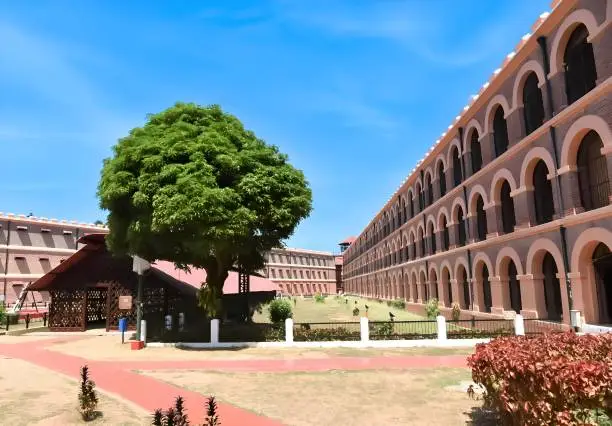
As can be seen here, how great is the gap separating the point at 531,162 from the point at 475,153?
6544 mm

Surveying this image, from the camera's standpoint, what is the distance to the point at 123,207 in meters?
19.3

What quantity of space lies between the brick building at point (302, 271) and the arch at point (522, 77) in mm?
63304

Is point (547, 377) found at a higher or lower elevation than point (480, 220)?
lower

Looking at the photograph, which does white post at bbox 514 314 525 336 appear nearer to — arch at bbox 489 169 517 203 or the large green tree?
arch at bbox 489 169 517 203

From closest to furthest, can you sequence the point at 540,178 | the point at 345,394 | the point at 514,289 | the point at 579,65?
1. the point at 345,394
2. the point at 579,65
3. the point at 540,178
4. the point at 514,289

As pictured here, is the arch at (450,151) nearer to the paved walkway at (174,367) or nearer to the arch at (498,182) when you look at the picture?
the arch at (498,182)

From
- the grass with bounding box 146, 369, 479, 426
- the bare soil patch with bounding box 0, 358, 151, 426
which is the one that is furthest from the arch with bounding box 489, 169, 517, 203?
the bare soil patch with bounding box 0, 358, 151, 426

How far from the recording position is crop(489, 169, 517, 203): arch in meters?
19.4

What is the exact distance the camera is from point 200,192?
16.2 m

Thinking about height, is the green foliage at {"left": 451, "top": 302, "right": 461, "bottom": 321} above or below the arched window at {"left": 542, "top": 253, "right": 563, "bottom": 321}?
below

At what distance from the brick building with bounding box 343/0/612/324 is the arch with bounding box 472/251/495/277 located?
0.08m

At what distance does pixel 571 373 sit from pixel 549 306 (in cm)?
1504

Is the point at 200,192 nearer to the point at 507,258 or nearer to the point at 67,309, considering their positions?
the point at 507,258

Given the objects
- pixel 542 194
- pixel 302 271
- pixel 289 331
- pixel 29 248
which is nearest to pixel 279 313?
pixel 289 331
